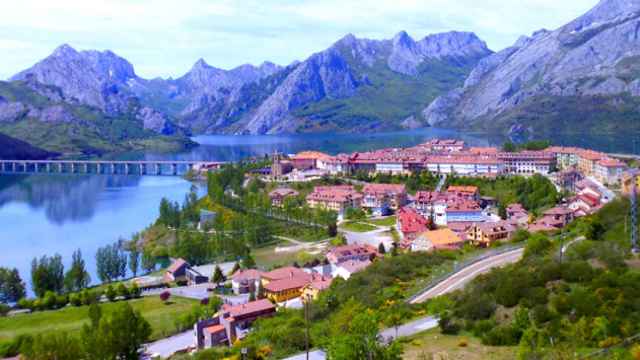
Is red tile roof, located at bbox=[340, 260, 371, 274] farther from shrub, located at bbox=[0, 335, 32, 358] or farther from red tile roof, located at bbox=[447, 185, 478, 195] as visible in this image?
red tile roof, located at bbox=[447, 185, 478, 195]

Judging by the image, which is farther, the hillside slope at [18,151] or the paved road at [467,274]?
the hillside slope at [18,151]

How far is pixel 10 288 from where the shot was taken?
35.4 meters

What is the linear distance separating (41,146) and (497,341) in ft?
465

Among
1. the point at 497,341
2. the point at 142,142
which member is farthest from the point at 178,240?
the point at 142,142

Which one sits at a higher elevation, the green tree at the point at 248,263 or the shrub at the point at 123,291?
the green tree at the point at 248,263

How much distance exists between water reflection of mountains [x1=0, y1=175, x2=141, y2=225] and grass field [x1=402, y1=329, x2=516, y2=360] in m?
47.7

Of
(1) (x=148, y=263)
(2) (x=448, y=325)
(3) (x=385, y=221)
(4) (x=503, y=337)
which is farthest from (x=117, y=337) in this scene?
(3) (x=385, y=221)

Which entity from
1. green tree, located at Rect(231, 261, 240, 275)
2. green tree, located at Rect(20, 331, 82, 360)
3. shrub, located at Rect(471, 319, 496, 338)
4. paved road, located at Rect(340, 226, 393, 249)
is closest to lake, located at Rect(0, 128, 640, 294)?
green tree, located at Rect(231, 261, 240, 275)

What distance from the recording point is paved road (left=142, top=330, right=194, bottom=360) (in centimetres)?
2503

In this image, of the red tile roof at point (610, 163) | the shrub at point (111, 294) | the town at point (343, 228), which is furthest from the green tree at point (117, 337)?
the red tile roof at point (610, 163)

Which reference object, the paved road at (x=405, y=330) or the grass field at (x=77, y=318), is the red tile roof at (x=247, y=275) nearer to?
the grass field at (x=77, y=318)

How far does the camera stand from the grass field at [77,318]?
2902 centimetres

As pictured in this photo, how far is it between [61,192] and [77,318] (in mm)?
54136

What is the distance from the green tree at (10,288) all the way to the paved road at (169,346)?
12.4 meters
